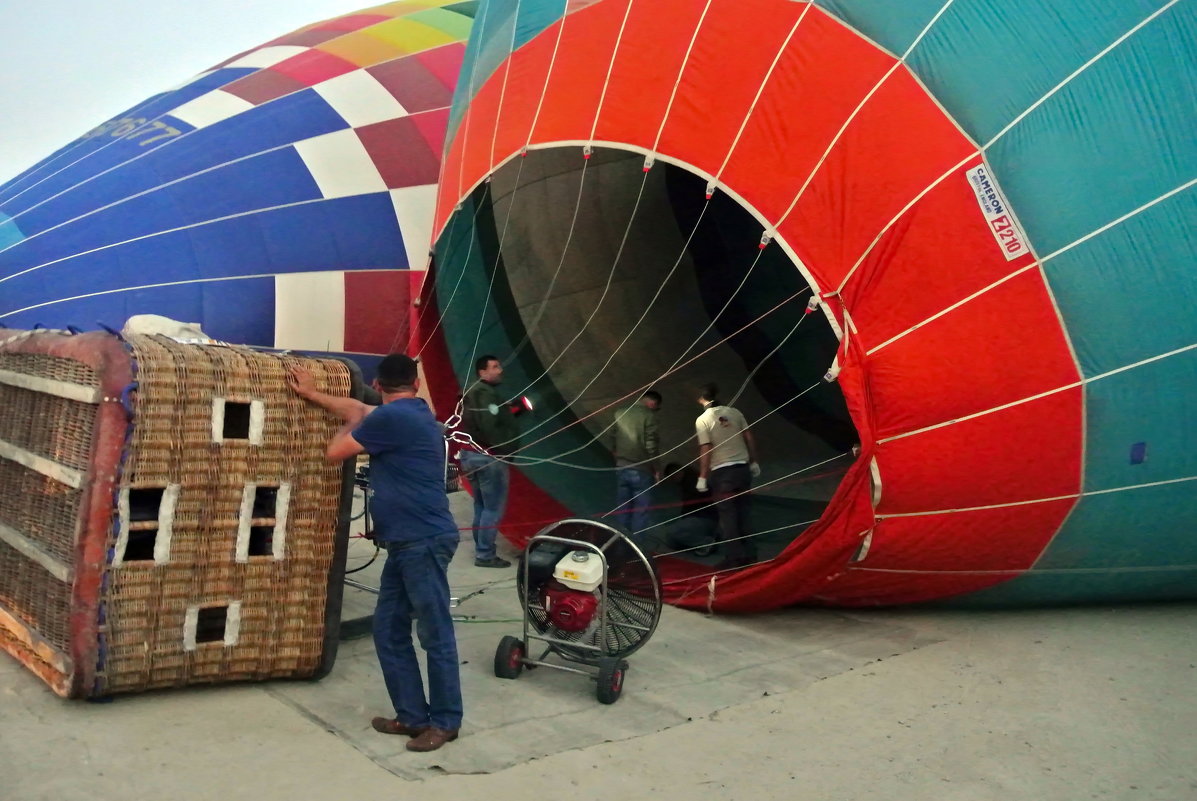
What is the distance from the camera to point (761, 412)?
25.4 feet

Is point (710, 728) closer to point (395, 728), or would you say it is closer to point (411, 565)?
point (395, 728)

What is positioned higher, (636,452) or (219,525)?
(636,452)

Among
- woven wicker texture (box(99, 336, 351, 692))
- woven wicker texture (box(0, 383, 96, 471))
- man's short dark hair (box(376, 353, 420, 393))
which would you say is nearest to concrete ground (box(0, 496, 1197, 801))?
woven wicker texture (box(99, 336, 351, 692))

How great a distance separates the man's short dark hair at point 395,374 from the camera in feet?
11.1

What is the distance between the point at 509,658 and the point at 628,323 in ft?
12.1

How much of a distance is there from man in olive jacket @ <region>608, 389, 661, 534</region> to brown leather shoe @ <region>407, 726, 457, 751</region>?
3.10 m

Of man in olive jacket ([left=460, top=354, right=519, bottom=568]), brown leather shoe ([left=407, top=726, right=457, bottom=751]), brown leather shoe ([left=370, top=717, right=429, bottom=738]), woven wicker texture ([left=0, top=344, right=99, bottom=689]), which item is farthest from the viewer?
man in olive jacket ([left=460, top=354, right=519, bottom=568])

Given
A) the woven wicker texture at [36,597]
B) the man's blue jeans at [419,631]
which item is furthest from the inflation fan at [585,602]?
the woven wicker texture at [36,597]

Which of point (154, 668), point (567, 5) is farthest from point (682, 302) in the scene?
point (154, 668)

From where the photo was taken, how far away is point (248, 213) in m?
7.98

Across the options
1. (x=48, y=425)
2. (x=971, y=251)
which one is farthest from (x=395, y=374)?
(x=971, y=251)

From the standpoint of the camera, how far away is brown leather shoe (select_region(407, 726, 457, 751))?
126 inches

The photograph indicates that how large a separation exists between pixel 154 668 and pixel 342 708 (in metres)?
0.58

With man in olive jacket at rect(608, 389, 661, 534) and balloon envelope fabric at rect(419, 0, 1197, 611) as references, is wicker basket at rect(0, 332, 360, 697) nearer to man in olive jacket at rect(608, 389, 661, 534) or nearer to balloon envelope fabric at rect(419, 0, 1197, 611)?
balloon envelope fabric at rect(419, 0, 1197, 611)
